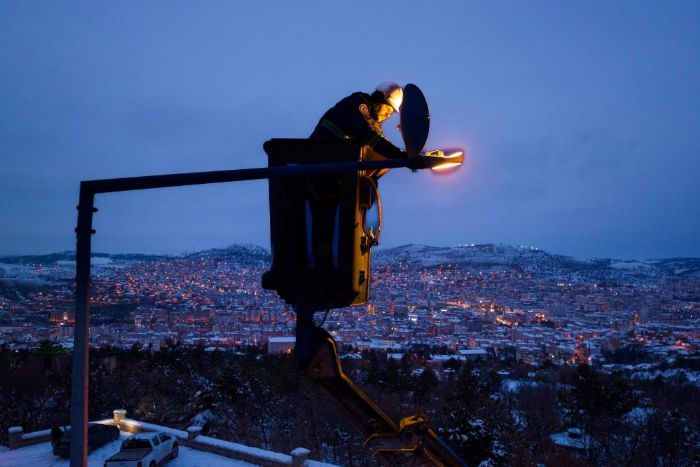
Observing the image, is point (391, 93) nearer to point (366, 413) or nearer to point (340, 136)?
point (340, 136)

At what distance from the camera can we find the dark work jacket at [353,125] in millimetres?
2445

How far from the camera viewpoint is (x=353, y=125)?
8.05 ft

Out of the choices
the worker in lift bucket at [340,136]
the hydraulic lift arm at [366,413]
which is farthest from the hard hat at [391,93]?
the hydraulic lift arm at [366,413]

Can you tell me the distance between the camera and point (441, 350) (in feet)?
180

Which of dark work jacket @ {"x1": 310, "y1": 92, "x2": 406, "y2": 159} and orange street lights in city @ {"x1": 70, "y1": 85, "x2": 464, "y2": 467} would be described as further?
dark work jacket @ {"x1": 310, "y1": 92, "x2": 406, "y2": 159}

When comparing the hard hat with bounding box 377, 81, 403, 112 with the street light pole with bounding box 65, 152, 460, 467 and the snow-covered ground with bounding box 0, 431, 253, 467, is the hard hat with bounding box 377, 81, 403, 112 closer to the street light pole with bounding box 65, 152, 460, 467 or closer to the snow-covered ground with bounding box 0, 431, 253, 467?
the street light pole with bounding box 65, 152, 460, 467

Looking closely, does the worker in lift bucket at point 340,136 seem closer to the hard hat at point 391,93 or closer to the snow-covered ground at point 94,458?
the hard hat at point 391,93

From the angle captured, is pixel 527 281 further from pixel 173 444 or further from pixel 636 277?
pixel 173 444

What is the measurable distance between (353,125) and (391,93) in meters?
0.34

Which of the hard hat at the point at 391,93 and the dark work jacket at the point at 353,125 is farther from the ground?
the hard hat at the point at 391,93

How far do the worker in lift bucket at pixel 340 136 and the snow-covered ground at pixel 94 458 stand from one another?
13088mm

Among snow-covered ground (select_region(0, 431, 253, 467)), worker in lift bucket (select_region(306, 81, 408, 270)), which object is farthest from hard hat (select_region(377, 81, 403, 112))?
snow-covered ground (select_region(0, 431, 253, 467))

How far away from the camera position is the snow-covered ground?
45.2ft

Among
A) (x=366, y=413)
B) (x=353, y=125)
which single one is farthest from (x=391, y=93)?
(x=366, y=413)
